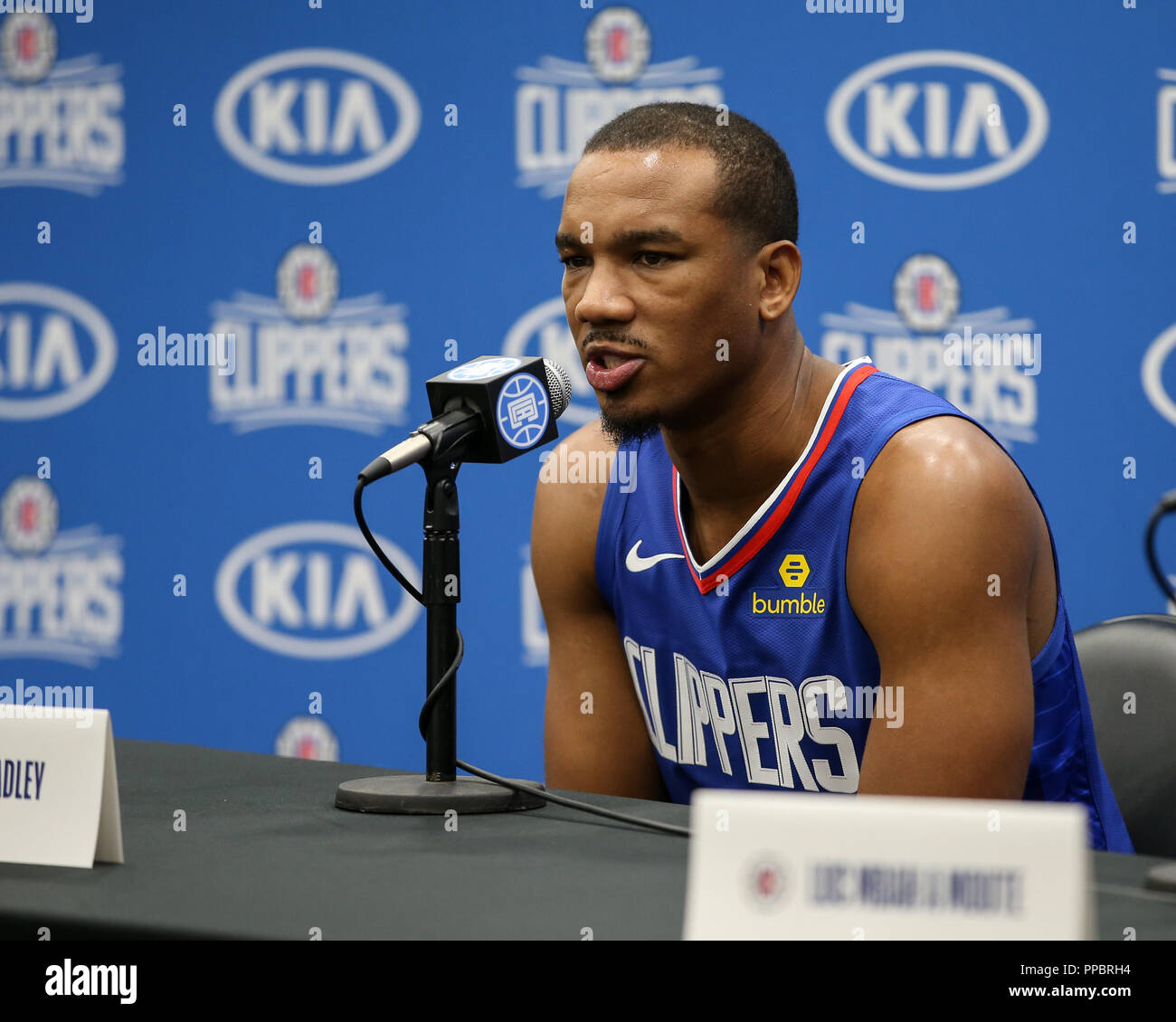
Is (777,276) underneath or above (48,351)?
underneath

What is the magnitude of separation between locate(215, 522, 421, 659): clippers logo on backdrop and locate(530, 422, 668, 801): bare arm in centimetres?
106

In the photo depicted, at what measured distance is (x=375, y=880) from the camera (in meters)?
0.79

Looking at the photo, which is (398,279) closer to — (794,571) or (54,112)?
(54,112)

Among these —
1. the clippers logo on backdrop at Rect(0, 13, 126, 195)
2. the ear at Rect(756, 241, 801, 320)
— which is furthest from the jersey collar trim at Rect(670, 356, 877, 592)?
the clippers logo on backdrop at Rect(0, 13, 126, 195)

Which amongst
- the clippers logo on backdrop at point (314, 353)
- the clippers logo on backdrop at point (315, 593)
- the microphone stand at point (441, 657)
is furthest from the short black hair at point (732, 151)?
the clippers logo on backdrop at point (315, 593)

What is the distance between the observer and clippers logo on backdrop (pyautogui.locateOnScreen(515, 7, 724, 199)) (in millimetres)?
2367

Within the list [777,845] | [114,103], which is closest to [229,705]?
[114,103]

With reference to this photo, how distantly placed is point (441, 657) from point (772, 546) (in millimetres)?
398

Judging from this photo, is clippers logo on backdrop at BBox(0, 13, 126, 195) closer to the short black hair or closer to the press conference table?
the short black hair

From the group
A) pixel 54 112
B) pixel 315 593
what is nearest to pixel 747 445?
pixel 315 593

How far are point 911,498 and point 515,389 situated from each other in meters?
0.38

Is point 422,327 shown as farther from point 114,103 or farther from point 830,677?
point 830,677

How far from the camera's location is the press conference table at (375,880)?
0.69 meters
